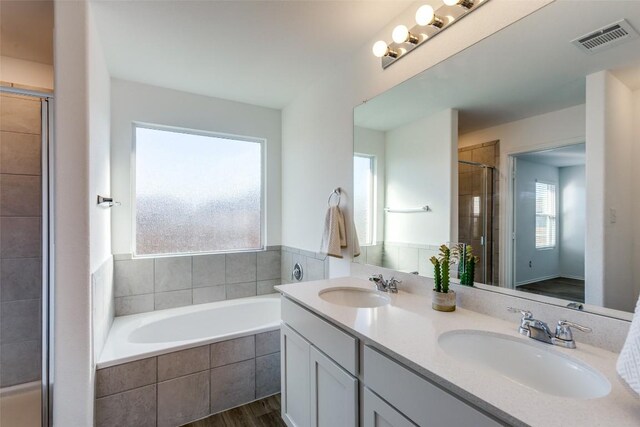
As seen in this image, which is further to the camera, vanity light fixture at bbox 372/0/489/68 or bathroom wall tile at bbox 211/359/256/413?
bathroom wall tile at bbox 211/359/256/413

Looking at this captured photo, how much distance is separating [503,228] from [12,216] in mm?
2993

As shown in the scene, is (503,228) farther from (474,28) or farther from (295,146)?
(295,146)

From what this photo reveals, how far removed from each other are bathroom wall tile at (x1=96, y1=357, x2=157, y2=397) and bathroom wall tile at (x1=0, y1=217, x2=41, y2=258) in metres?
0.97

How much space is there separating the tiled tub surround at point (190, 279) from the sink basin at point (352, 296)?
1.47m

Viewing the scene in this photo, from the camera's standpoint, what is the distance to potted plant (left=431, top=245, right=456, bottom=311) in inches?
51.8

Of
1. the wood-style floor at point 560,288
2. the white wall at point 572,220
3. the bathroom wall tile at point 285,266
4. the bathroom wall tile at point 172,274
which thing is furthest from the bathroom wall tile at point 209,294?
the white wall at point 572,220

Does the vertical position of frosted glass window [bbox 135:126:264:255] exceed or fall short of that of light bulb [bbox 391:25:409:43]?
it falls short

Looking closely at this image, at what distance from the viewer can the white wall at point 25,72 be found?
2.11 m

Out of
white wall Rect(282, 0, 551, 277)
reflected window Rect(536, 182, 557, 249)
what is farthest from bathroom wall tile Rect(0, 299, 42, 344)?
reflected window Rect(536, 182, 557, 249)

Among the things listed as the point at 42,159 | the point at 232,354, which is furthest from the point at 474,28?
the point at 232,354

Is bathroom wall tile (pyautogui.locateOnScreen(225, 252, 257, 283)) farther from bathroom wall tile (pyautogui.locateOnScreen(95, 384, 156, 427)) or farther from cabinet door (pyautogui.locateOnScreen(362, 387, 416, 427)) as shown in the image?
cabinet door (pyautogui.locateOnScreen(362, 387, 416, 427))

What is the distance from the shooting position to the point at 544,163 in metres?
1.14

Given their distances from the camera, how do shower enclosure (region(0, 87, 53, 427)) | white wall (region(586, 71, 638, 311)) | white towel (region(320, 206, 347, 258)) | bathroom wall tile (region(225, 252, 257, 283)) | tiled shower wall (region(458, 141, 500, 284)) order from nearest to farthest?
white wall (region(586, 71, 638, 311))
tiled shower wall (region(458, 141, 500, 284))
shower enclosure (region(0, 87, 53, 427))
white towel (region(320, 206, 347, 258))
bathroom wall tile (region(225, 252, 257, 283))

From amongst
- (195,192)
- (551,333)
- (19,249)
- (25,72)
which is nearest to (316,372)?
(551,333)
